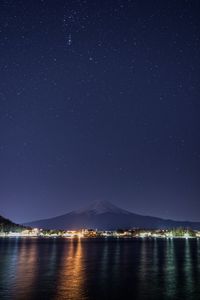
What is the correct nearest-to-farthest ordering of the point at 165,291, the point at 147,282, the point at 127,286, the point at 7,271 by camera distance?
the point at 165,291 < the point at 127,286 < the point at 147,282 < the point at 7,271

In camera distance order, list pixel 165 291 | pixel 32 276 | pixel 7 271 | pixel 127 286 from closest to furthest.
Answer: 1. pixel 165 291
2. pixel 127 286
3. pixel 32 276
4. pixel 7 271

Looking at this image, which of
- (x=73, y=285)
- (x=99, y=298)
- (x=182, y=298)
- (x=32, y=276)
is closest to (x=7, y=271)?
(x=32, y=276)

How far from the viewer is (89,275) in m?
43.9

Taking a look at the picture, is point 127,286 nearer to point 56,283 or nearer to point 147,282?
point 147,282

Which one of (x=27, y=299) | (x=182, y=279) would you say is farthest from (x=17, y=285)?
(x=182, y=279)

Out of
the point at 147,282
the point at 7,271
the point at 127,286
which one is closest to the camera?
the point at 127,286

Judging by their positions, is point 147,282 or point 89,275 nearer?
point 147,282

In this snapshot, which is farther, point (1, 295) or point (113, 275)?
point (113, 275)

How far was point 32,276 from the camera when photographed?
43125mm

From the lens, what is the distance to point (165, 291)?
3419cm

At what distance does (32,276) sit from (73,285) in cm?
867

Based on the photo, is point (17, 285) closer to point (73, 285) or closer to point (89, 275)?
point (73, 285)

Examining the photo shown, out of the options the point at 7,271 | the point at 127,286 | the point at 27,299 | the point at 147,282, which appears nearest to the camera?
the point at 27,299

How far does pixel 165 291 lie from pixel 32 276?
1552 centimetres
